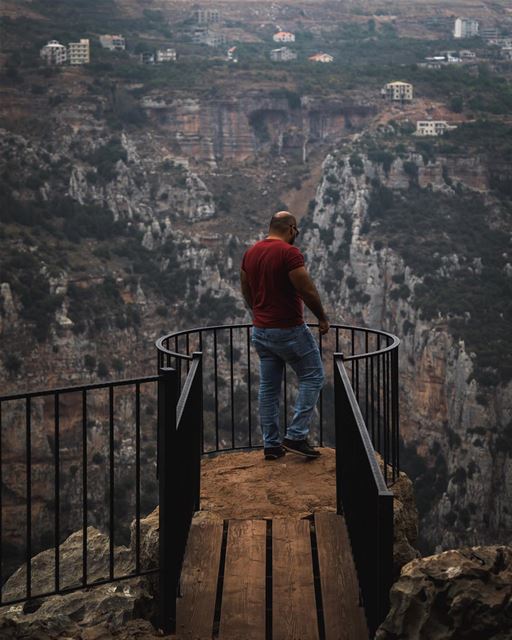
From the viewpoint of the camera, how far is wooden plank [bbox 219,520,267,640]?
4.33 metres

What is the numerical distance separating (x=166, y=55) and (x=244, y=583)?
266ft

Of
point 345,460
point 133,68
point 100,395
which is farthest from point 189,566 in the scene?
point 133,68

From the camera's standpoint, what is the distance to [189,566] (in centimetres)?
496

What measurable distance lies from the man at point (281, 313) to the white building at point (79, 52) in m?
71.1

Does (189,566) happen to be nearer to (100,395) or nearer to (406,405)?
(100,395)

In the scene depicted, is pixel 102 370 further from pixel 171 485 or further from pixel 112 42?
pixel 171 485

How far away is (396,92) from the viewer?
236 feet

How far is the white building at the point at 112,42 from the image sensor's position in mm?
81875

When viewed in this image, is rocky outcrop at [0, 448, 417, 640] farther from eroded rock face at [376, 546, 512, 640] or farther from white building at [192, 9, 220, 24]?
white building at [192, 9, 220, 24]

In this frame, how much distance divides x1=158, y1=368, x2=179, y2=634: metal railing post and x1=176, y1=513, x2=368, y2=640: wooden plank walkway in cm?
14

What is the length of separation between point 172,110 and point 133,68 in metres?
7.39

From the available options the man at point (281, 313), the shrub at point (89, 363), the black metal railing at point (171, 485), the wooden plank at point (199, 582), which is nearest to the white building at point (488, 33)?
the shrub at point (89, 363)

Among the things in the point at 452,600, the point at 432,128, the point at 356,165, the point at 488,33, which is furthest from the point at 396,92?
the point at 452,600

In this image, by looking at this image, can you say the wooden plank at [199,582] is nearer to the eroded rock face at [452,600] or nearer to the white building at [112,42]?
the eroded rock face at [452,600]
